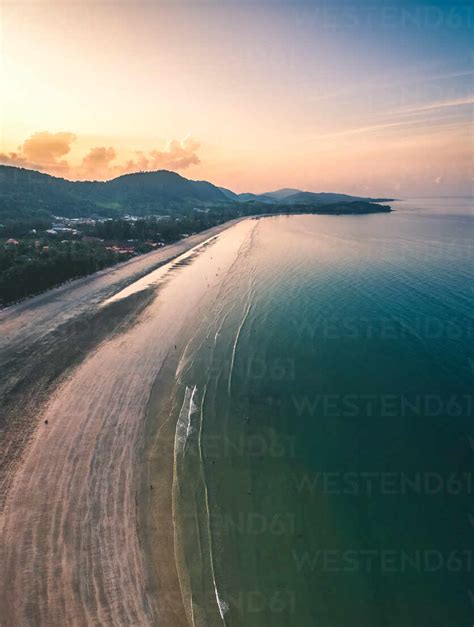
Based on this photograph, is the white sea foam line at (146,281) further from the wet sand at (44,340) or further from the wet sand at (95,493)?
the wet sand at (95,493)

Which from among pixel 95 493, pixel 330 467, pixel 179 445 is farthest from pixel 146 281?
pixel 330 467

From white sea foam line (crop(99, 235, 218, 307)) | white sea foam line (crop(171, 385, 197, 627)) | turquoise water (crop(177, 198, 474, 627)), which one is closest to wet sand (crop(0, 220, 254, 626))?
white sea foam line (crop(171, 385, 197, 627))

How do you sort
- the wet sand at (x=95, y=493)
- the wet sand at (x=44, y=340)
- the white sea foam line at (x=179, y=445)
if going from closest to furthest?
the wet sand at (x=95, y=493) < the white sea foam line at (x=179, y=445) < the wet sand at (x=44, y=340)

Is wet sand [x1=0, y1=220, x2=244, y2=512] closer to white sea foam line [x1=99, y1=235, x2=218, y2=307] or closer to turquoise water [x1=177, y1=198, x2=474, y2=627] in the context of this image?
white sea foam line [x1=99, y1=235, x2=218, y2=307]

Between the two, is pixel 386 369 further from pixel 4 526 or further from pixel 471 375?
pixel 4 526

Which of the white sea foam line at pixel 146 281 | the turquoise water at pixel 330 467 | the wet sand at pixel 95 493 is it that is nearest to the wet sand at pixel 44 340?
the wet sand at pixel 95 493

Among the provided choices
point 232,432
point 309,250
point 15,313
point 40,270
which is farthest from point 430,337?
point 309,250
